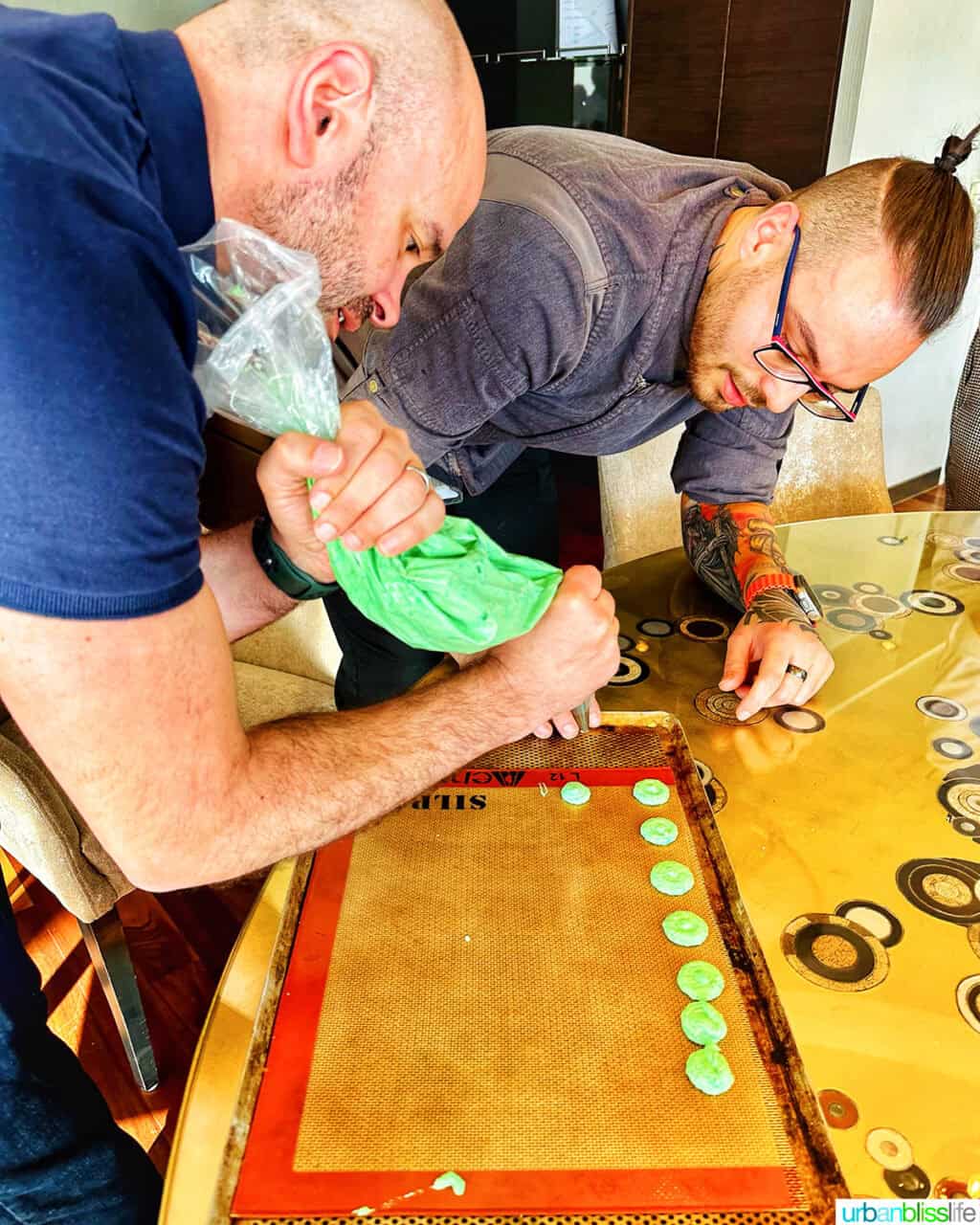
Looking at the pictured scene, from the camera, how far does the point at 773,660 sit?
1176mm

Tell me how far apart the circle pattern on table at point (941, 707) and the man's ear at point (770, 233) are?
0.62m

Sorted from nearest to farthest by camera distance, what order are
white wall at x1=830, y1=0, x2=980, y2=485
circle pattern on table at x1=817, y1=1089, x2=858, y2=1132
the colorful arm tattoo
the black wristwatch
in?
circle pattern on table at x1=817, y1=1089, x2=858, y2=1132 → the black wristwatch → the colorful arm tattoo → white wall at x1=830, y1=0, x2=980, y2=485

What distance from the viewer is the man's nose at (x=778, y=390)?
1.28 m

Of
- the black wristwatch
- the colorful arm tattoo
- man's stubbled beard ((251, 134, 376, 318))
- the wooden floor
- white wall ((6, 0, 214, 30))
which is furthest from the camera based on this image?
white wall ((6, 0, 214, 30))

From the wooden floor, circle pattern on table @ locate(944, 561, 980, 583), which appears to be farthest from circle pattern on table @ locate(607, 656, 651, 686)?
the wooden floor

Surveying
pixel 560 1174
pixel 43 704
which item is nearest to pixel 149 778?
pixel 43 704

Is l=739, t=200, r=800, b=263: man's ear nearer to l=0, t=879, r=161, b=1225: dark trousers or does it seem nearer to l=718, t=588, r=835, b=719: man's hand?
l=718, t=588, r=835, b=719: man's hand

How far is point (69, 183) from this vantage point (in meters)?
0.58

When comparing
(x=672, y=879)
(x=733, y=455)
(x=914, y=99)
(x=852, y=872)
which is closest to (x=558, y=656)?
(x=672, y=879)

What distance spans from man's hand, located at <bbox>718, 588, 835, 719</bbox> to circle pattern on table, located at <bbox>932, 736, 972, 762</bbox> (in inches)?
6.2

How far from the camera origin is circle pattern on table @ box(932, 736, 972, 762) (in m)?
1.09

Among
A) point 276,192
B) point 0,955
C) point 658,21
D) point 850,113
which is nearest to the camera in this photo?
point 276,192

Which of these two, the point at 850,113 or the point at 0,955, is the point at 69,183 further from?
the point at 850,113

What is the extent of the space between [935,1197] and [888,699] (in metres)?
0.67
